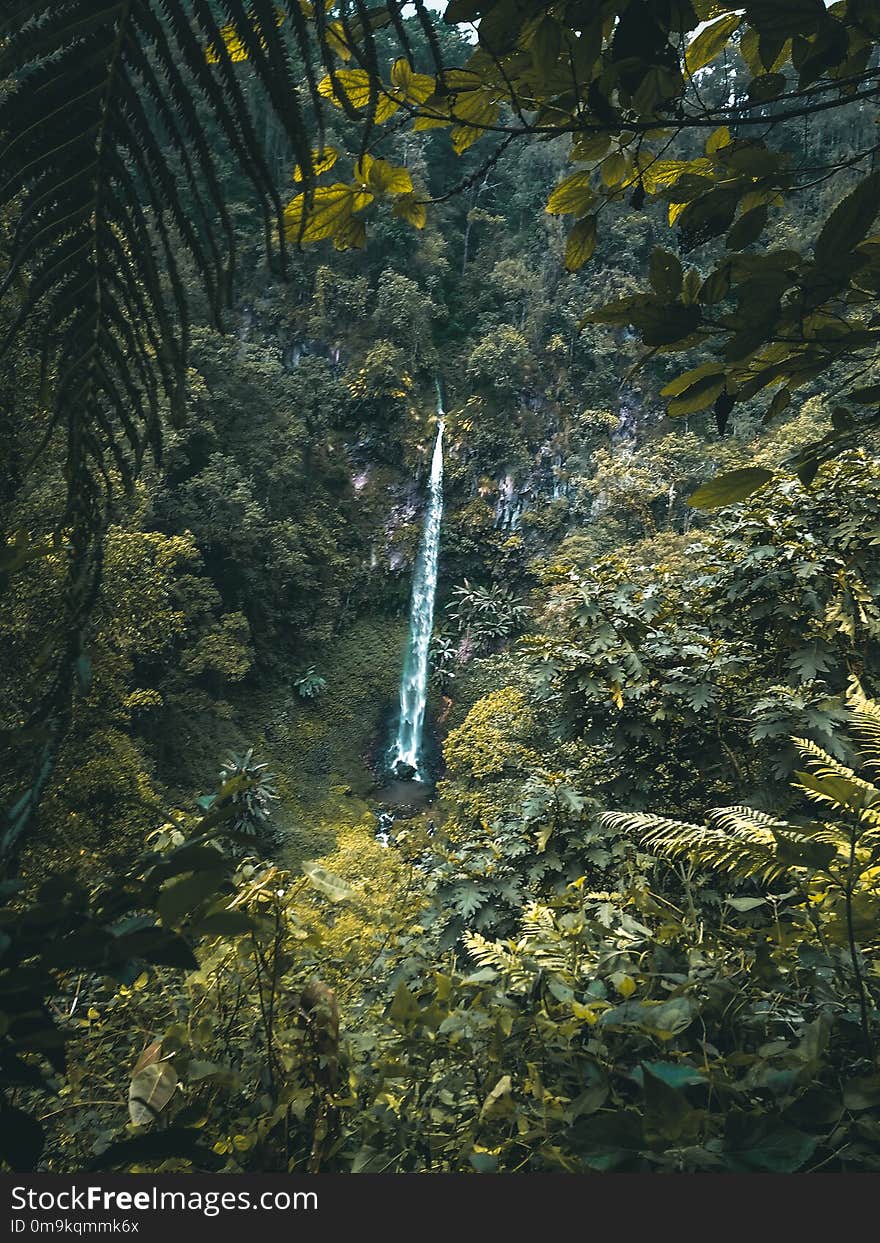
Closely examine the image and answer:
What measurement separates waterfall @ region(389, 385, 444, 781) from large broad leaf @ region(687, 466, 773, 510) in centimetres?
1529

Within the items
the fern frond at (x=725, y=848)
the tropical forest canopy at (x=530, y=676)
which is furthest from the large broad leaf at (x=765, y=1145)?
the fern frond at (x=725, y=848)

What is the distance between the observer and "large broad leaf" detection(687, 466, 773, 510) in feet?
2.09

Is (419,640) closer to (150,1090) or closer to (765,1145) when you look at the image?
(150,1090)

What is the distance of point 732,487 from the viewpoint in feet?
2.15

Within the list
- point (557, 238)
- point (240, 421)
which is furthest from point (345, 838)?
point (557, 238)

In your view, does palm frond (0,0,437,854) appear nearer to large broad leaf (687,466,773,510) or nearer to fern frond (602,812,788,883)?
large broad leaf (687,466,773,510)

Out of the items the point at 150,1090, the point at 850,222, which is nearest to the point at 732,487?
the point at 850,222

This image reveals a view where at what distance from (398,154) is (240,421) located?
11078mm

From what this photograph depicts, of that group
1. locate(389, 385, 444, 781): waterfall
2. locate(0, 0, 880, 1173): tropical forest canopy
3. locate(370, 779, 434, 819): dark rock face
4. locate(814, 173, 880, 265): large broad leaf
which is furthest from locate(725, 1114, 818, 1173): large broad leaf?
locate(389, 385, 444, 781): waterfall

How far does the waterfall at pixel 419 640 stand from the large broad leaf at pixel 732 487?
15288 millimetres

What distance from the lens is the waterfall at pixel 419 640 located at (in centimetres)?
1588

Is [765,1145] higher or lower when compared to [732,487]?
lower

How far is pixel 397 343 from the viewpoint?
19734 mm

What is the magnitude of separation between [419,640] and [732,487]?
1676cm
